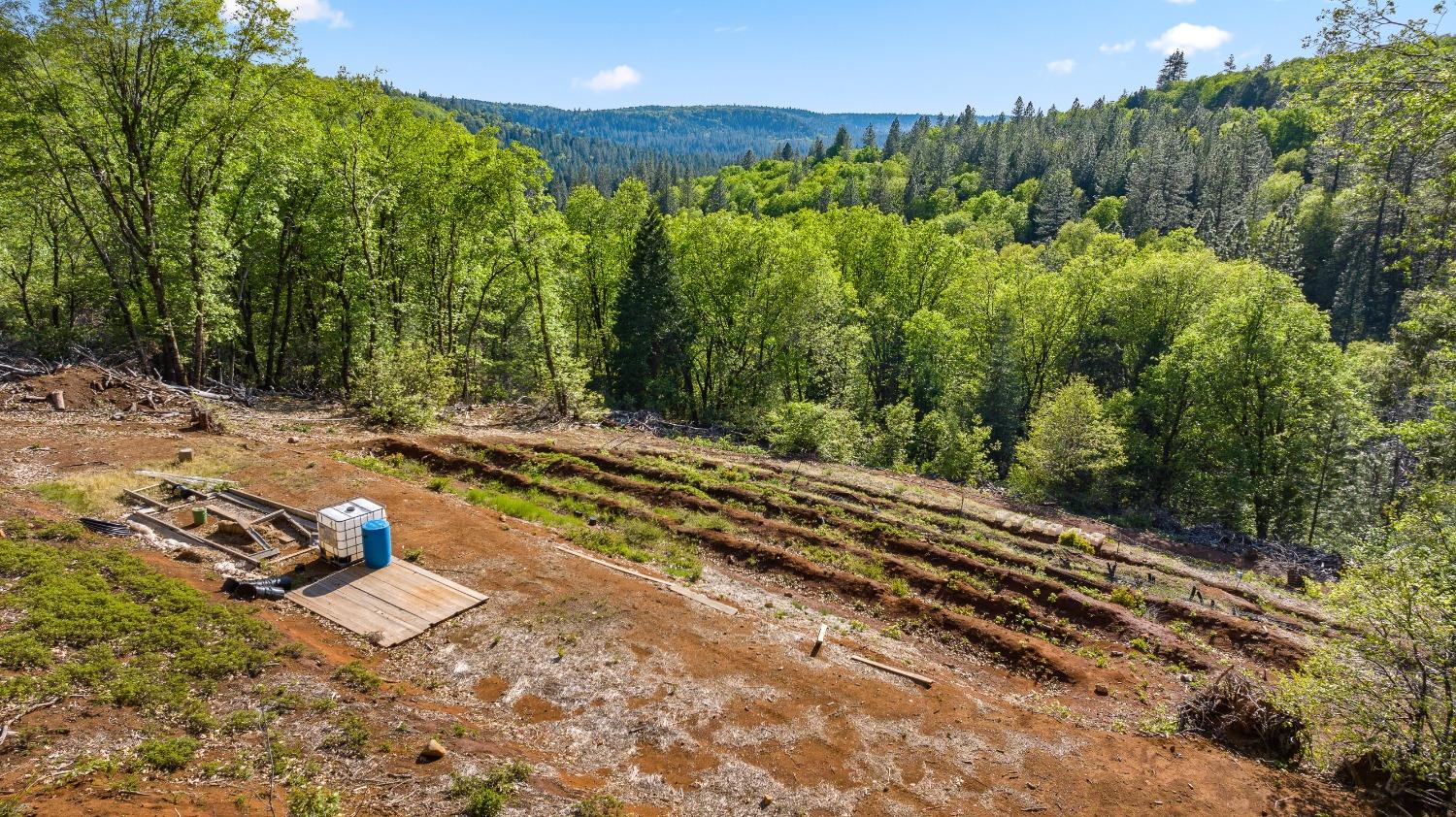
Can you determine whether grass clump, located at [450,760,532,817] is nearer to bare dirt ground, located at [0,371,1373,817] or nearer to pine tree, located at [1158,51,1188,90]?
bare dirt ground, located at [0,371,1373,817]

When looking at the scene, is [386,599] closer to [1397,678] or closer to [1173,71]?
[1397,678]

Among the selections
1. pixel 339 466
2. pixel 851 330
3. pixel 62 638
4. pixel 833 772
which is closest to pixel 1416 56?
pixel 833 772

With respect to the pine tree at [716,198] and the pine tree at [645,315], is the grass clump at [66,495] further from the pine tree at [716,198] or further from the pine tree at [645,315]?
the pine tree at [716,198]

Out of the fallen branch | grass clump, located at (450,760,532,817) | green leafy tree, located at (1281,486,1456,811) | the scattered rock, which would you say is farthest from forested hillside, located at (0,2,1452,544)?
the fallen branch

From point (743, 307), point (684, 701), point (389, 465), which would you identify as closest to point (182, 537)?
point (389, 465)

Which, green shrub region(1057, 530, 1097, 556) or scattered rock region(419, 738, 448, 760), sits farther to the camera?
green shrub region(1057, 530, 1097, 556)

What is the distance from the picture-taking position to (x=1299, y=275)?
60188 mm

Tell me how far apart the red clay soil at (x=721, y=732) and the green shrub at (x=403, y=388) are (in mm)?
11509

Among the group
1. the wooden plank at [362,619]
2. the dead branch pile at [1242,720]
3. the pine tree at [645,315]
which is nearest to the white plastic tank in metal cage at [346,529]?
the wooden plank at [362,619]

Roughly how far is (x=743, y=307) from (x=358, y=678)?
1153 inches

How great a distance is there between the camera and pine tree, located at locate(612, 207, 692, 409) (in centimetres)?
3516

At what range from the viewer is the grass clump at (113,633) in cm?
809

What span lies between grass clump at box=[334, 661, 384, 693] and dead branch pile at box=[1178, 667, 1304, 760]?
40.4 feet

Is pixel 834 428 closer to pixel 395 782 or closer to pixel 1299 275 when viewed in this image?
pixel 395 782
